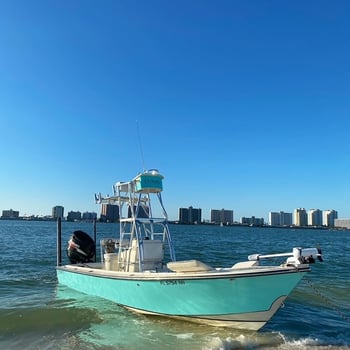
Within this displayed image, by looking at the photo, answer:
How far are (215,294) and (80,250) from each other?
8.73 meters

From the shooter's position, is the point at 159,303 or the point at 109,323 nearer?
the point at 159,303

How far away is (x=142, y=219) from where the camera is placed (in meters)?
12.5

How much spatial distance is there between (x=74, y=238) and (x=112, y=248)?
113 inches

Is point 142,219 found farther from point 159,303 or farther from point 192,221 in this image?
point 192,221

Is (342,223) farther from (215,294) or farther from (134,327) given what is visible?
(215,294)

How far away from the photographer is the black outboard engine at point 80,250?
1681 centimetres

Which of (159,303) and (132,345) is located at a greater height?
(159,303)

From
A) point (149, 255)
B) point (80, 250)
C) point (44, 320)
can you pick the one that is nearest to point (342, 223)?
point (80, 250)

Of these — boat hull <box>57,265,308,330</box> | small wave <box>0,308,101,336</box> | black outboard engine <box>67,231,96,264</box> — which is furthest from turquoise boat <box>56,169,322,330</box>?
black outboard engine <box>67,231,96,264</box>

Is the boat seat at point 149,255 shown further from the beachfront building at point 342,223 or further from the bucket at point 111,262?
the beachfront building at point 342,223

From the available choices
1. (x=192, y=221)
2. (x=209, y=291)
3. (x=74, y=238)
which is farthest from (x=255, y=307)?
(x=192, y=221)

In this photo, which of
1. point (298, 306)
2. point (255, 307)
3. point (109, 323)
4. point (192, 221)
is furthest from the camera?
point (192, 221)

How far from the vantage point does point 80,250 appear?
664 inches

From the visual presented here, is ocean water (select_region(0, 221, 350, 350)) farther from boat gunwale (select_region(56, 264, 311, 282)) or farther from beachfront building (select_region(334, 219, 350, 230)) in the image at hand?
beachfront building (select_region(334, 219, 350, 230))
